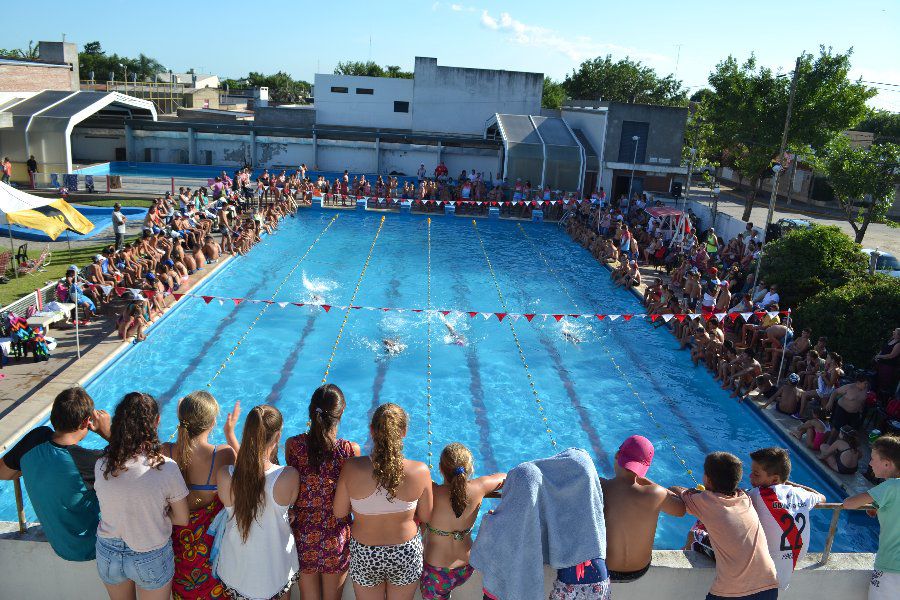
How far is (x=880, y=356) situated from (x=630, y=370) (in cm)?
402

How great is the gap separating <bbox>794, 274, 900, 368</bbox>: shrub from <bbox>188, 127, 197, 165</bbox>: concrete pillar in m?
28.9

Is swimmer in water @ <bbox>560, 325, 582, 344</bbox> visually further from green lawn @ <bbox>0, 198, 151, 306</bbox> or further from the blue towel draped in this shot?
the blue towel draped

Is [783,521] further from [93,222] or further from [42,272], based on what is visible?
[93,222]

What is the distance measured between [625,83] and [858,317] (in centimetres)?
5408

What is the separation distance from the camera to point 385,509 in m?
3.05

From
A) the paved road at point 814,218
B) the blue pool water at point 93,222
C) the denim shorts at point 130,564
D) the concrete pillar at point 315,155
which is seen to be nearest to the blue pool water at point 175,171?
the concrete pillar at point 315,155

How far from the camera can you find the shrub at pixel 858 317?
36.0ft

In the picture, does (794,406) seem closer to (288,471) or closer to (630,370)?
(630,370)

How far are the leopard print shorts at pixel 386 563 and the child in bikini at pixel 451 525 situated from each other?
9 cm

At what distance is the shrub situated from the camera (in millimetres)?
10984

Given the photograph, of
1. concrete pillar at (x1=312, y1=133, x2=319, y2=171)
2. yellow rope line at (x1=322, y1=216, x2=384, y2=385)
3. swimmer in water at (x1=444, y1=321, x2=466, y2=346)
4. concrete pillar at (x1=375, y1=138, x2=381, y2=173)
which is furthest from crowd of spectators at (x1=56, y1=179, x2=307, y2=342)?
concrete pillar at (x1=375, y1=138, x2=381, y2=173)

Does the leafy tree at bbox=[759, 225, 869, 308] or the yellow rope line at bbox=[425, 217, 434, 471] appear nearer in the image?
the yellow rope line at bbox=[425, 217, 434, 471]

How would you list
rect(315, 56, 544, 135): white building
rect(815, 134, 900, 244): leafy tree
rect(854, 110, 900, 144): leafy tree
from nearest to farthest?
rect(815, 134, 900, 244): leafy tree → rect(315, 56, 544, 135): white building → rect(854, 110, 900, 144): leafy tree

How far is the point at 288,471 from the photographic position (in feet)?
9.77
